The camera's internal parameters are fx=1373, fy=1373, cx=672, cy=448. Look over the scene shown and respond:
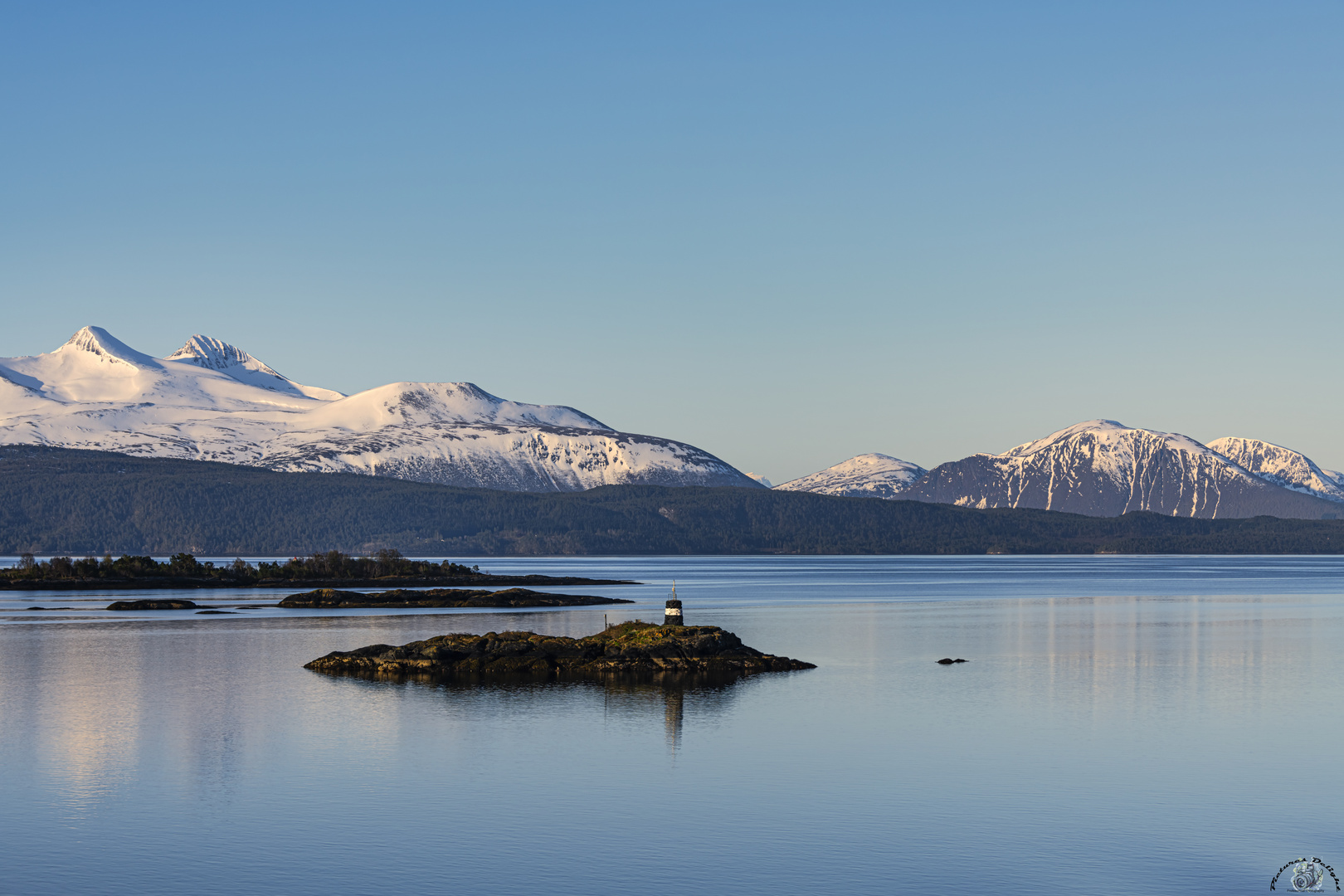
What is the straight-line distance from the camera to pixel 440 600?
122 m

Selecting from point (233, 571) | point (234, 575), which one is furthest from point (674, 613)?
point (233, 571)

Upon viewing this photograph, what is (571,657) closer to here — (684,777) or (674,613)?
(674,613)

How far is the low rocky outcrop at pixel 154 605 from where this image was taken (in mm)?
108688

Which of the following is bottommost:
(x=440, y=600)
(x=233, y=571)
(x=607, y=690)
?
(x=440, y=600)

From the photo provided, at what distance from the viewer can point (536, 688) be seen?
173 ft

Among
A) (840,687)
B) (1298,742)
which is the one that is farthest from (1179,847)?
(840,687)

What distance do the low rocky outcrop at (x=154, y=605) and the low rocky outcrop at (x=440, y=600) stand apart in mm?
8766

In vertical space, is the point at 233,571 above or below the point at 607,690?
below

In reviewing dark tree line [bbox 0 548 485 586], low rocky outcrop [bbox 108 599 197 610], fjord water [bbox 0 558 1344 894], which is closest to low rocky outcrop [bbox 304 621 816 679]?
fjord water [bbox 0 558 1344 894]

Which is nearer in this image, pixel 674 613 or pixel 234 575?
pixel 674 613

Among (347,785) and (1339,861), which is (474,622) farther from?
(1339,861)

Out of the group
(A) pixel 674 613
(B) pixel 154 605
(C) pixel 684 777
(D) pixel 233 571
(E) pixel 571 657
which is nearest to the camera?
(C) pixel 684 777

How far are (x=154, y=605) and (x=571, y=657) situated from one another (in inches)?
2433

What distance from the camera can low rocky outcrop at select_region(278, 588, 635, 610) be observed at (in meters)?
117
